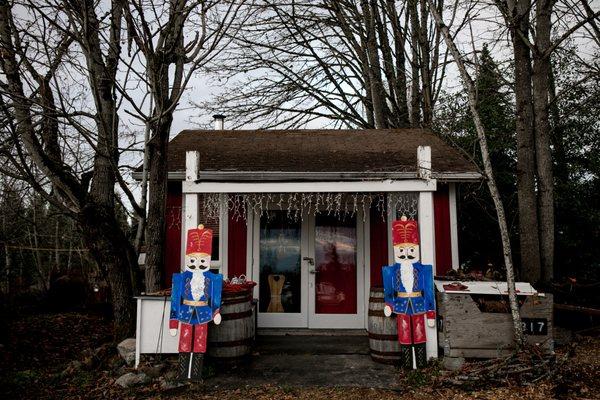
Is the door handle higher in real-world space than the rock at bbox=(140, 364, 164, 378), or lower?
higher

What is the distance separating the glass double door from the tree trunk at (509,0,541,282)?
2.68m

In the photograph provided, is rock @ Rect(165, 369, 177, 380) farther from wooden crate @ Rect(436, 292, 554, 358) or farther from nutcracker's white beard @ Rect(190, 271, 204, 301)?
wooden crate @ Rect(436, 292, 554, 358)

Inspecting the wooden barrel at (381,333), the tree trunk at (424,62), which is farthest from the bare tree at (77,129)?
the tree trunk at (424,62)

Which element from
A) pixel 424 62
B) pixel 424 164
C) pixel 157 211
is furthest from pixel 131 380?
pixel 424 62

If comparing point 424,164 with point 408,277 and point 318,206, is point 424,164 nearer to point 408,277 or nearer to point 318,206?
point 408,277

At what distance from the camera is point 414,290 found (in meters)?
5.95

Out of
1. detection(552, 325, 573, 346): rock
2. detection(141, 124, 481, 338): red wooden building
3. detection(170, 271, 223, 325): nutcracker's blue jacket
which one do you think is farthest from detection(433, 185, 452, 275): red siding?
detection(170, 271, 223, 325): nutcracker's blue jacket

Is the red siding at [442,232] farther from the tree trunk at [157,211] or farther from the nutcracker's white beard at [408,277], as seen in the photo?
the tree trunk at [157,211]

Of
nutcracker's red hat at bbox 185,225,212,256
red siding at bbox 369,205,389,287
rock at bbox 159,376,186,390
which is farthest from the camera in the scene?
red siding at bbox 369,205,389,287

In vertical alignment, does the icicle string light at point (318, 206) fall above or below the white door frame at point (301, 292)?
above

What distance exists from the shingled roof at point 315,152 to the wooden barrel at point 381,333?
1.69 m

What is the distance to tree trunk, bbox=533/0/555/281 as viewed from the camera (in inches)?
311

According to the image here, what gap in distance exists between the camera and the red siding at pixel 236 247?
800 centimetres

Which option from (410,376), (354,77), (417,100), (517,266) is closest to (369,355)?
(410,376)
